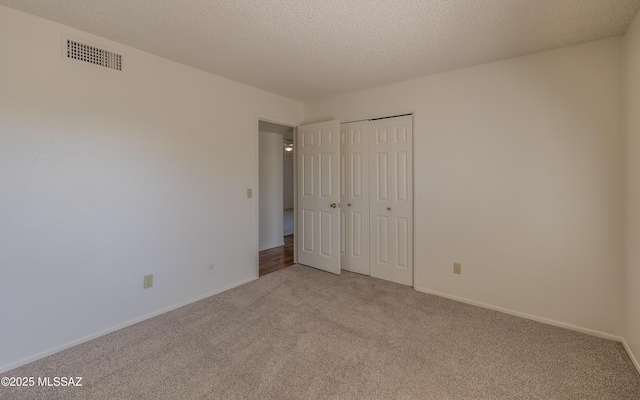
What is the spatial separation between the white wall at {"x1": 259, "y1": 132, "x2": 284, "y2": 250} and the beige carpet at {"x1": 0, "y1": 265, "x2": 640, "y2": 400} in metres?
2.53

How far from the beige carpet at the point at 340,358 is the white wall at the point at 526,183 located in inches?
13.0

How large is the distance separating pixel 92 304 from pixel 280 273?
203 centimetres

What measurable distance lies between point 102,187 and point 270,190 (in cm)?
318

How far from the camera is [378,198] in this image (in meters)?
3.49

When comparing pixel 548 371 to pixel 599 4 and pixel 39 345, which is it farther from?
pixel 39 345

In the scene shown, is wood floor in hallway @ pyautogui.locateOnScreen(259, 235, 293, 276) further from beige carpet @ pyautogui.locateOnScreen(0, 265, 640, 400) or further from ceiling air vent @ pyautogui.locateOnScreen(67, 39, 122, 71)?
ceiling air vent @ pyautogui.locateOnScreen(67, 39, 122, 71)

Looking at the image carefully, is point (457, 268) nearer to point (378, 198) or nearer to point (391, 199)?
point (391, 199)

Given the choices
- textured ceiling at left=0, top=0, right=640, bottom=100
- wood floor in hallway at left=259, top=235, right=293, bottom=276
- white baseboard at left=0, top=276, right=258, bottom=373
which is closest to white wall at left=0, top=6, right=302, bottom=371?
white baseboard at left=0, top=276, right=258, bottom=373

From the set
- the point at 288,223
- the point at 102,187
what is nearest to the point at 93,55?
the point at 102,187

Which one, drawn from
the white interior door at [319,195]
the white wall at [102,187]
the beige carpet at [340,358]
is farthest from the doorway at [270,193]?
the beige carpet at [340,358]

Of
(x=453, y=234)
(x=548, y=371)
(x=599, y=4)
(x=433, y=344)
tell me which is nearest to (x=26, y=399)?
(x=433, y=344)

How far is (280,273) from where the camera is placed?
373 cm

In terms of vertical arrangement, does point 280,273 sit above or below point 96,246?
below

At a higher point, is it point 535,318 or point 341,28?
point 341,28
